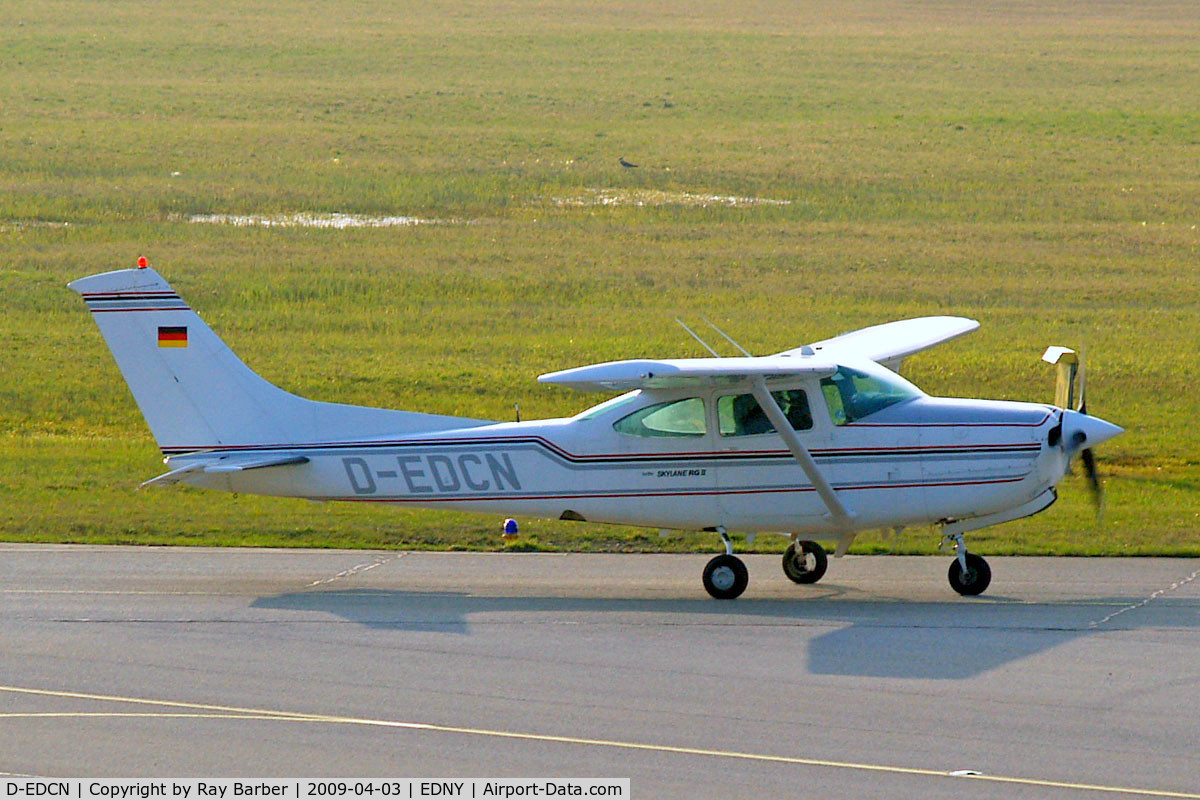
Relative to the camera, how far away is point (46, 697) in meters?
11.4

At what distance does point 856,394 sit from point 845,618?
198 cm

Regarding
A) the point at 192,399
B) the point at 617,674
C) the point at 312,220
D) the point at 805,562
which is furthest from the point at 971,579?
the point at 312,220

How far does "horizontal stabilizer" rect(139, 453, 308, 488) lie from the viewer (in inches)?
570

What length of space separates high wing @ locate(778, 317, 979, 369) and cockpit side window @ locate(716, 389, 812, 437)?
841 millimetres

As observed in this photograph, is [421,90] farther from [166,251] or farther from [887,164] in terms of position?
[166,251]

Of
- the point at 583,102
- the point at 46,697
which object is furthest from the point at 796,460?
the point at 583,102

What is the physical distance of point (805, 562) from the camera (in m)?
14.9

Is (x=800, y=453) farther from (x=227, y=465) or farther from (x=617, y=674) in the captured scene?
(x=227, y=465)

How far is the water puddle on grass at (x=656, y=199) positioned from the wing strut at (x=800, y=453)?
29.3 metres

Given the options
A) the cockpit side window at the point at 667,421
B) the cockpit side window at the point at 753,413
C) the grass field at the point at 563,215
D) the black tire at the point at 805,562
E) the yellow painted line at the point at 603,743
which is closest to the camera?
the yellow painted line at the point at 603,743

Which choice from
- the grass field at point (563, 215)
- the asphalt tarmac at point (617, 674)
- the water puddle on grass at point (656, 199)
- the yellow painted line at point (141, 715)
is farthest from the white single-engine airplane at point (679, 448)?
the water puddle on grass at point (656, 199)

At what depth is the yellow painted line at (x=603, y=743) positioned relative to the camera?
30.8ft

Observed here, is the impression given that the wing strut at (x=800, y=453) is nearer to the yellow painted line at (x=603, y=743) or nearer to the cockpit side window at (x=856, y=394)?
the cockpit side window at (x=856, y=394)

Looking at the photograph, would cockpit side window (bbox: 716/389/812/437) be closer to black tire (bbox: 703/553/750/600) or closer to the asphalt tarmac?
black tire (bbox: 703/553/750/600)
